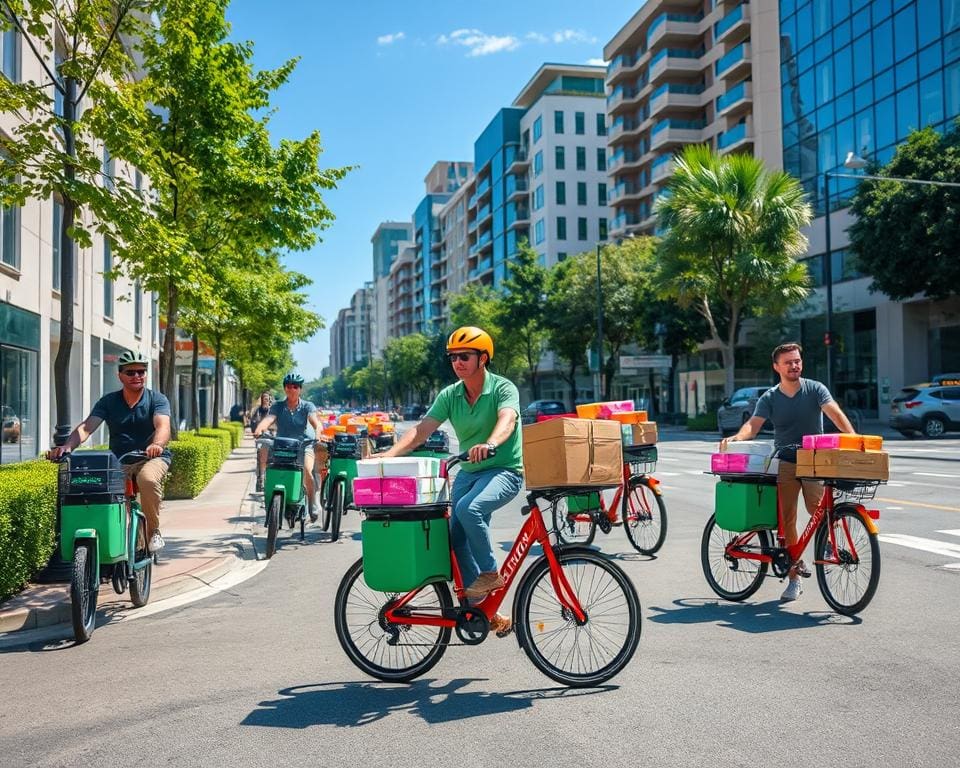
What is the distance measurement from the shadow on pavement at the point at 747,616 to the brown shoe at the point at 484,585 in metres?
1.91

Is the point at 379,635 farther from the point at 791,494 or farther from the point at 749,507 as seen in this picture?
the point at 791,494

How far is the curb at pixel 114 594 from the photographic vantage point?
6242 millimetres

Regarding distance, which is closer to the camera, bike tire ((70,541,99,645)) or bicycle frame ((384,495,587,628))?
bicycle frame ((384,495,587,628))

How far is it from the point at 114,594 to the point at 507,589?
417 cm

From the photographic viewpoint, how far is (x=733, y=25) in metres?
49.4

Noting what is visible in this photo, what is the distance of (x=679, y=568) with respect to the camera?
26.4ft

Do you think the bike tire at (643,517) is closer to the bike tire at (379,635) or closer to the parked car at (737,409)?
the bike tire at (379,635)

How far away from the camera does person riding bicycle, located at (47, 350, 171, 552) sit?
6.79 m

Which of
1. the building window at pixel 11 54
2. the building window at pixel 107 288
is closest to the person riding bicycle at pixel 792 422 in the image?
the building window at pixel 11 54

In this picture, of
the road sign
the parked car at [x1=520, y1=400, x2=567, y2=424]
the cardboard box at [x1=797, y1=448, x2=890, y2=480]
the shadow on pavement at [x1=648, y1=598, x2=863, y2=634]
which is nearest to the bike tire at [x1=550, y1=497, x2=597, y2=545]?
the shadow on pavement at [x1=648, y1=598, x2=863, y2=634]

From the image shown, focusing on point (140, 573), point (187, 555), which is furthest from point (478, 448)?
point (187, 555)

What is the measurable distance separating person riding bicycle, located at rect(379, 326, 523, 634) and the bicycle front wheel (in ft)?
0.60

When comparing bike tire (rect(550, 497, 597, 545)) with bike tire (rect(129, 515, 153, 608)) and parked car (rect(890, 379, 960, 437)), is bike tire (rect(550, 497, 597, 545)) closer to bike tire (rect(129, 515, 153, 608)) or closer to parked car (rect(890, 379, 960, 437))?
bike tire (rect(129, 515, 153, 608))

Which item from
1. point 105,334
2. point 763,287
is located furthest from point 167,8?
point 763,287
